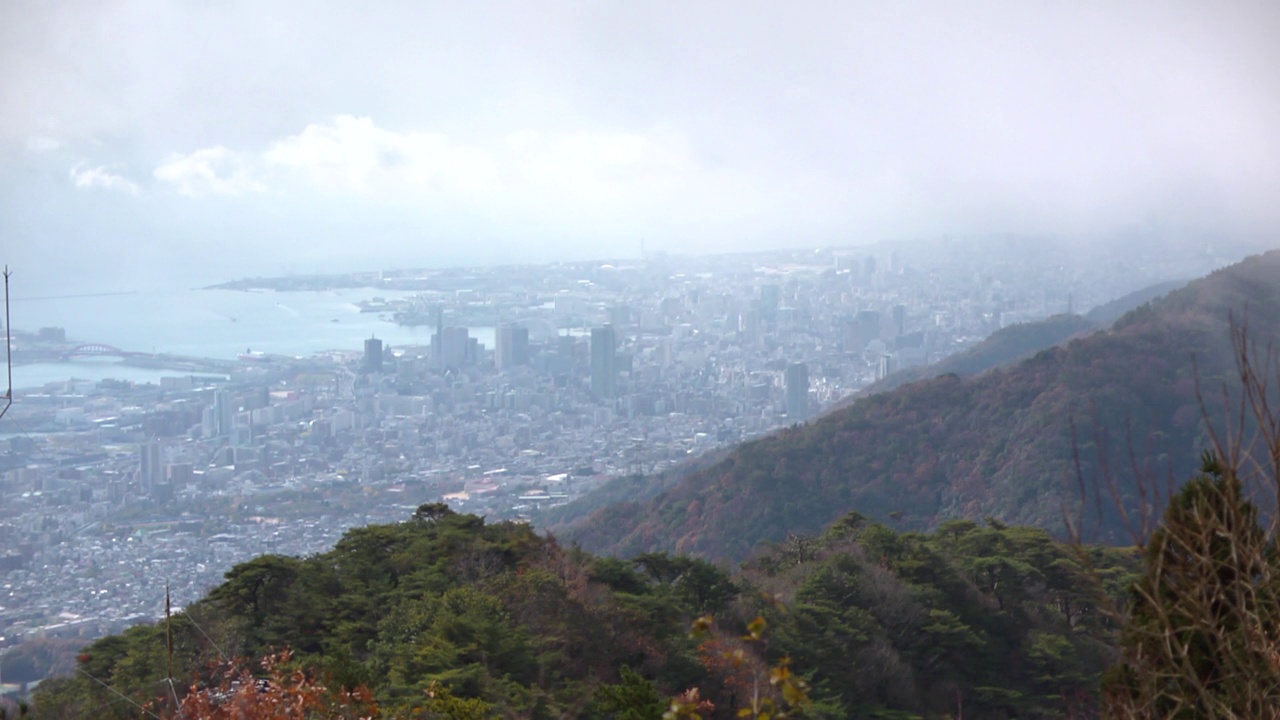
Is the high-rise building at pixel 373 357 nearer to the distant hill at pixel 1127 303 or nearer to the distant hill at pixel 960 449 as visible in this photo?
the distant hill at pixel 960 449

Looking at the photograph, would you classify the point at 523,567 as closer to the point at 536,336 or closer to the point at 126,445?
the point at 126,445

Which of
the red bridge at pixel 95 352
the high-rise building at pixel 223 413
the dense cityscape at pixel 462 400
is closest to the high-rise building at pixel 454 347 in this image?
the dense cityscape at pixel 462 400

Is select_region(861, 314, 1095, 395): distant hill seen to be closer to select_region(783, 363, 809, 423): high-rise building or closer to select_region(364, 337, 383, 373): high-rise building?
select_region(783, 363, 809, 423): high-rise building

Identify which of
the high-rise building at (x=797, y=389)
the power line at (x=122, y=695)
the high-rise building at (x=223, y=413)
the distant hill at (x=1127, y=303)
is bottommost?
the high-rise building at (x=797, y=389)

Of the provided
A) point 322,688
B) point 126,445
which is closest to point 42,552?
point 126,445

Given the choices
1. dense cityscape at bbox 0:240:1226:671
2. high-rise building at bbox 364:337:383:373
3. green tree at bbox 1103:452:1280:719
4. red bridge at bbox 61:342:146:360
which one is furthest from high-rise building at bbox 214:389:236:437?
green tree at bbox 1103:452:1280:719

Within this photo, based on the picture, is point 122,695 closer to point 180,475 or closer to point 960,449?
point 180,475

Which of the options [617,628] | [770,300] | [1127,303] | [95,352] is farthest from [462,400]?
[617,628]
